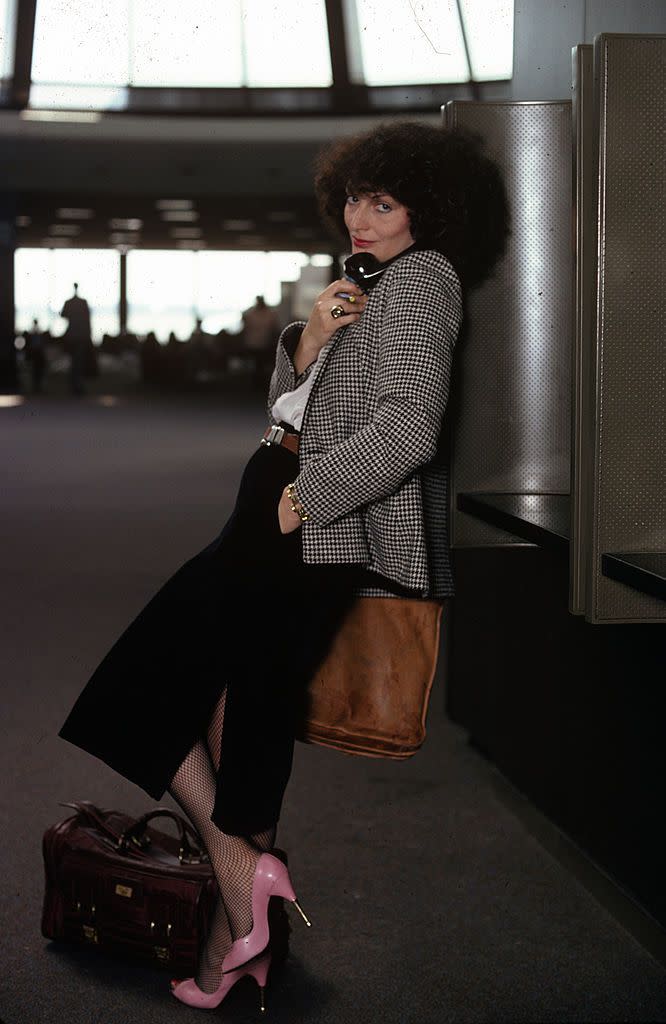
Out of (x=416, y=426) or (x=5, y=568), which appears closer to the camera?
(x=416, y=426)

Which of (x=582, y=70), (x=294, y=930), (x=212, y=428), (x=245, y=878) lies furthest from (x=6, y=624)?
(x=212, y=428)

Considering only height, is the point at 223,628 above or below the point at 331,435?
below

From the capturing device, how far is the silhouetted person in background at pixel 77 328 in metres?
20.9

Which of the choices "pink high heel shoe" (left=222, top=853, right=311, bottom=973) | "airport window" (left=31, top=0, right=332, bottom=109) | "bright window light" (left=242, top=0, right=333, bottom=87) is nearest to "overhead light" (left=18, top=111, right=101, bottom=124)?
"airport window" (left=31, top=0, right=332, bottom=109)

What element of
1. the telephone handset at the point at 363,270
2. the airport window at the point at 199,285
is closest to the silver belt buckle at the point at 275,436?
the telephone handset at the point at 363,270

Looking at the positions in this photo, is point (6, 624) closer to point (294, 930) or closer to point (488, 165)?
point (294, 930)

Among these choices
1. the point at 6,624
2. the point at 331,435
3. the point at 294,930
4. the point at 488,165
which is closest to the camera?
the point at 331,435

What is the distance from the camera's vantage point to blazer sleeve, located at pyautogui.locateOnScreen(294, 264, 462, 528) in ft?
7.52

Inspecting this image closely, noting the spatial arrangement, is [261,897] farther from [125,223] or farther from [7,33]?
[125,223]

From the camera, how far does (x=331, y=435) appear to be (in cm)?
238

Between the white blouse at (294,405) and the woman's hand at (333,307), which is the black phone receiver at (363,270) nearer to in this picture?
the woman's hand at (333,307)

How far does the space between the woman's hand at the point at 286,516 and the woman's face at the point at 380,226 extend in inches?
20.3

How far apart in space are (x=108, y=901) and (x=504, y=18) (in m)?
17.2

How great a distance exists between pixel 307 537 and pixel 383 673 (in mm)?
321
